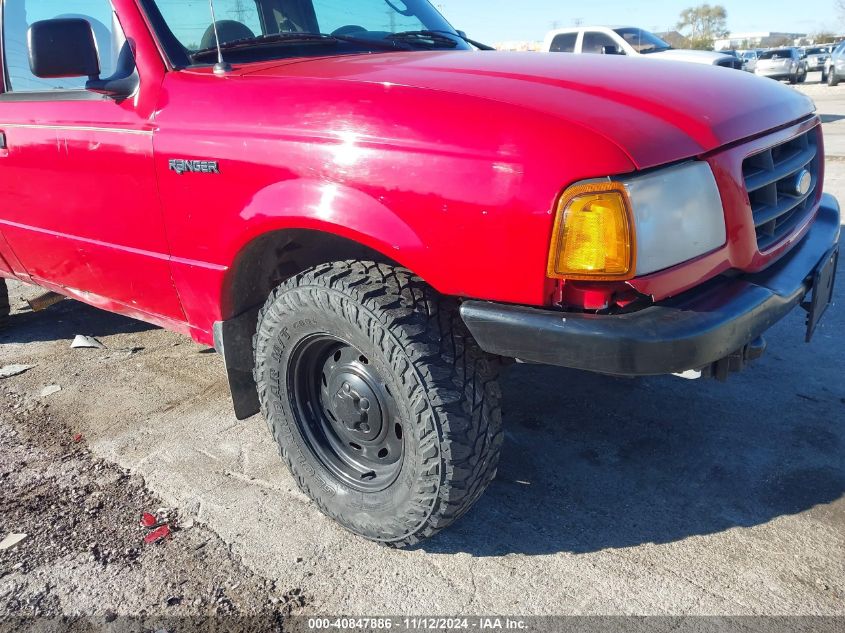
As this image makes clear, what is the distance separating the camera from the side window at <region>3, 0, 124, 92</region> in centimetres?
264

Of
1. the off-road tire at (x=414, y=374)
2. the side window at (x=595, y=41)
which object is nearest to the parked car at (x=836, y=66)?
the side window at (x=595, y=41)

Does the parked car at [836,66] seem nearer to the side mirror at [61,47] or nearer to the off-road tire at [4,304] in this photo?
the off-road tire at [4,304]

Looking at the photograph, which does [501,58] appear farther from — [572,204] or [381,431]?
[381,431]

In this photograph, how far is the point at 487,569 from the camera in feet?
7.23

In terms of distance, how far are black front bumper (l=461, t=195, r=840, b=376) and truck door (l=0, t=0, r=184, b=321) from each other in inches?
54.7

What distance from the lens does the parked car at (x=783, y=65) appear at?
2489 cm

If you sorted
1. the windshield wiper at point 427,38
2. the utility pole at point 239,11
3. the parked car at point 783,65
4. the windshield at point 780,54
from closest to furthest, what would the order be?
the utility pole at point 239,11, the windshield wiper at point 427,38, the parked car at point 783,65, the windshield at point 780,54

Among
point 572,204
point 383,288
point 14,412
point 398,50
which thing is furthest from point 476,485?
point 14,412

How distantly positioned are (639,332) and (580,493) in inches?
39.7

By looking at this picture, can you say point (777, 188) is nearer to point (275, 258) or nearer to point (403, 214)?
point (403, 214)

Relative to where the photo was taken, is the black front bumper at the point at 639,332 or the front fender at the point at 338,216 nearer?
the black front bumper at the point at 639,332

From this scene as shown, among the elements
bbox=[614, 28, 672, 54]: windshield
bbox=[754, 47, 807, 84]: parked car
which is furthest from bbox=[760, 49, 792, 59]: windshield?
bbox=[614, 28, 672, 54]: windshield

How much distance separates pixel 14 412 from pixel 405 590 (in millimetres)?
2329

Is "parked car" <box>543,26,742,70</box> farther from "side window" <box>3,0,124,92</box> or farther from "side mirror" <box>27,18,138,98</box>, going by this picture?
"side mirror" <box>27,18,138,98</box>
